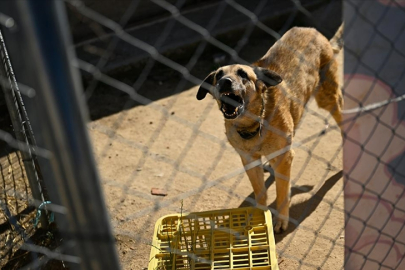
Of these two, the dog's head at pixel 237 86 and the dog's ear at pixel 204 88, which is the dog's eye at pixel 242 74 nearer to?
the dog's head at pixel 237 86

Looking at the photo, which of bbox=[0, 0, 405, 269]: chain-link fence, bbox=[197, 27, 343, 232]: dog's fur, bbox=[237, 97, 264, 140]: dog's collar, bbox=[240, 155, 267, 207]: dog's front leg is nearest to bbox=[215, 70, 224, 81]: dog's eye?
bbox=[197, 27, 343, 232]: dog's fur

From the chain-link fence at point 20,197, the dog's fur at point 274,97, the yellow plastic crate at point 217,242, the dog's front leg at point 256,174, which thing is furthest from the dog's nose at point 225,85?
the chain-link fence at point 20,197

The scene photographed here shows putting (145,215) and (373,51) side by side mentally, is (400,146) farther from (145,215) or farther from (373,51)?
(145,215)

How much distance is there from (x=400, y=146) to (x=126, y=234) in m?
2.03

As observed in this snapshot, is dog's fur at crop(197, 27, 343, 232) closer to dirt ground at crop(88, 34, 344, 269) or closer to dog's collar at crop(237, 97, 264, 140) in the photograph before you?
dog's collar at crop(237, 97, 264, 140)

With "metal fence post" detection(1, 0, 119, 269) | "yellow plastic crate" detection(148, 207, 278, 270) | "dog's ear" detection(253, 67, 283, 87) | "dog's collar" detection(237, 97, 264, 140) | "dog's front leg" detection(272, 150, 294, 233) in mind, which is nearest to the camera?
"metal fence post" detection(1, 0, 119, 269)

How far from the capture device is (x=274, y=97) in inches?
158

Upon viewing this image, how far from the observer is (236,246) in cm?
331

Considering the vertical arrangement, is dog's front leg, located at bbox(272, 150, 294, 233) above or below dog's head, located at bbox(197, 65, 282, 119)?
below

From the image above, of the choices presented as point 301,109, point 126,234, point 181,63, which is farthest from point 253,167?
point 181,63

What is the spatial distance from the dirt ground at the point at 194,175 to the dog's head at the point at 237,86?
0.28m

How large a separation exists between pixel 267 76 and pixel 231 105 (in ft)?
1.08

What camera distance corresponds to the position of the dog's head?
11.9 feet

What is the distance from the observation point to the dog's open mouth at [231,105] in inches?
141
